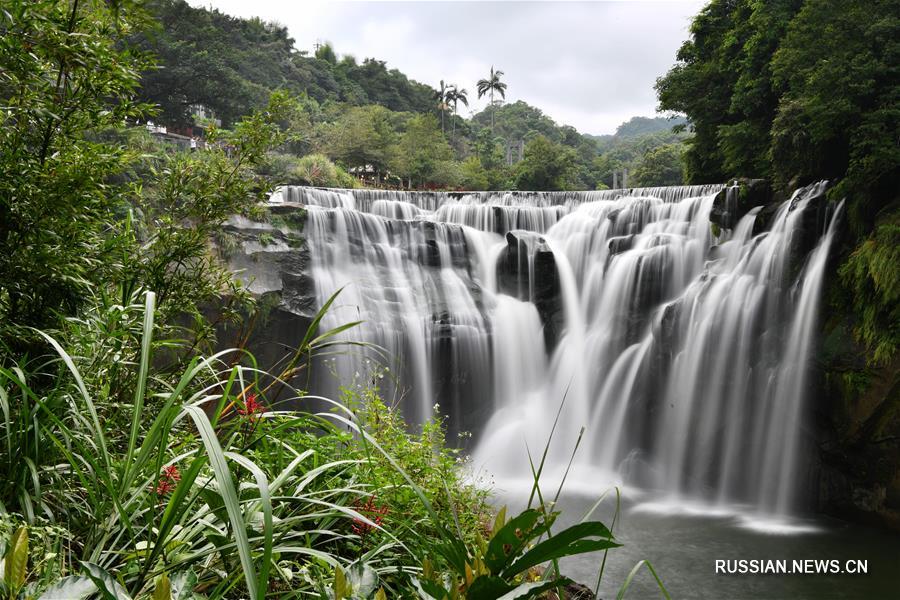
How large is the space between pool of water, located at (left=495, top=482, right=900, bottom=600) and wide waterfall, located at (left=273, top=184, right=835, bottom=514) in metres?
0.83

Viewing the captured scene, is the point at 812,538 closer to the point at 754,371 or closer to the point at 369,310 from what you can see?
the point at 754,371

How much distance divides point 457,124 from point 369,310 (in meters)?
44.9

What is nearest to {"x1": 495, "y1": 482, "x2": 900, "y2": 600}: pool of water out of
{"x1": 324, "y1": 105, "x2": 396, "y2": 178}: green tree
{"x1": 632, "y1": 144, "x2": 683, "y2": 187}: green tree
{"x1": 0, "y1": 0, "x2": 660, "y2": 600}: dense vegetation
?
{"x1": 0, "y1": 0, "x2": 660, "y2": 600}: dense vegetation

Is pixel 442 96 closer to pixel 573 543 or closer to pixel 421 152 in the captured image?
pixel 421 152

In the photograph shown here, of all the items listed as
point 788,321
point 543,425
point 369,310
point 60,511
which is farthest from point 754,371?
point 60,511

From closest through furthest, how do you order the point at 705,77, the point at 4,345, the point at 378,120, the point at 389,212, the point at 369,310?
the point at 4,345 → the point at 369,310 → the point at 705,77 → the point at 389,212 → the point at 378,120

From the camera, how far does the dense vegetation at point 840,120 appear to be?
7.87 m

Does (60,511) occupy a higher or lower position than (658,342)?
higher

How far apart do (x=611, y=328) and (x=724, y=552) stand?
508 centimetres

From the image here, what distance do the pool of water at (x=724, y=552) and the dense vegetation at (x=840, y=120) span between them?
2.49m

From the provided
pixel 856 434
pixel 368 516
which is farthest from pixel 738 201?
pixel 368 516

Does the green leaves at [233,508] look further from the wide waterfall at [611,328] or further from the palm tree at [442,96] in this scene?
the palm tree at [442,96]

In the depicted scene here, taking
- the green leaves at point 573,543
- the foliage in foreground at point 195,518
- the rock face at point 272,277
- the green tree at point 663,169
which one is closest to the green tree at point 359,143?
the rock face at point 272,277

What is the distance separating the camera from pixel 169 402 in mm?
1197
